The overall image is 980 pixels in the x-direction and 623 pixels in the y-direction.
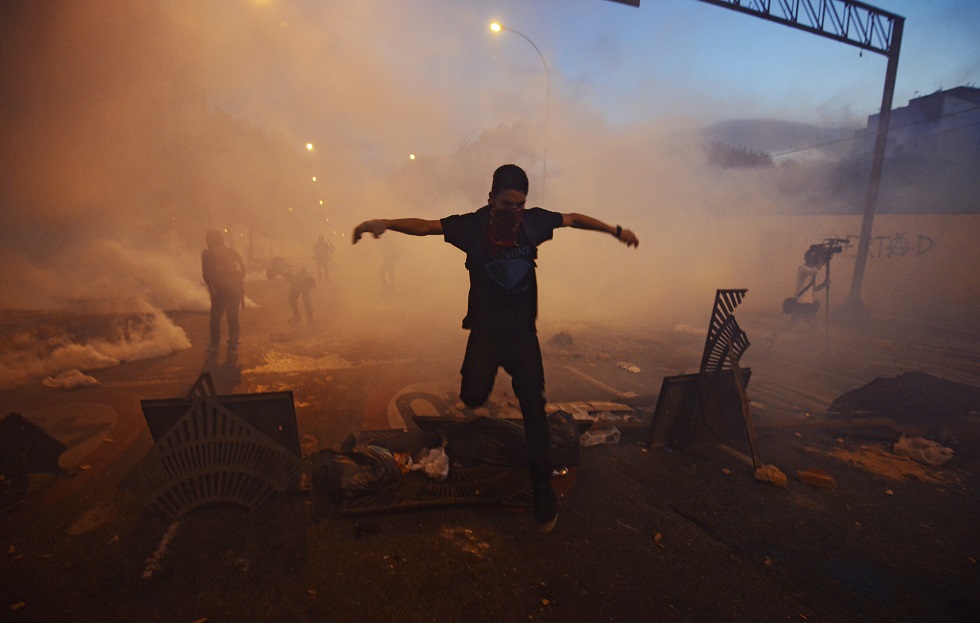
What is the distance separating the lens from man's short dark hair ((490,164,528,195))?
2.47 metres

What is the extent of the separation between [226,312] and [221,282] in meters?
0.51

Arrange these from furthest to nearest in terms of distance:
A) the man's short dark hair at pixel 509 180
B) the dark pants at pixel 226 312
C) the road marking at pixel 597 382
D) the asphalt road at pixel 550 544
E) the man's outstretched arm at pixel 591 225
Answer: the dark pants at pixel 226 312 → the road marking at pixel 597 382 → the man's outstretched arm at pixel 591 225 → the man's short dark hair at pixel 509 180 → the asphalt road at pixel 550 544

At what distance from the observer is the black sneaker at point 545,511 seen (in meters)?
2.55

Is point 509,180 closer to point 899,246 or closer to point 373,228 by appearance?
point 373,228

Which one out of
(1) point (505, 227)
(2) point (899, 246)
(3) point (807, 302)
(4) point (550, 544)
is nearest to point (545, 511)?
(4) point (550, 544)

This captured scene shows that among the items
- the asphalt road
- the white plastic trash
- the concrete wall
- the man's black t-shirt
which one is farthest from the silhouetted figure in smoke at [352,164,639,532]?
the concrete wall

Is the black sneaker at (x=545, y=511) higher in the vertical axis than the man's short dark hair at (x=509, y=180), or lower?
lower

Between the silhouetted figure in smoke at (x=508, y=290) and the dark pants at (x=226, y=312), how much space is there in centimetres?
494

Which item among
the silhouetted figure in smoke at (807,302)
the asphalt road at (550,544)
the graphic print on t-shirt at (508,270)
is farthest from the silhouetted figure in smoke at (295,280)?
the silhouetted figure in smoke at (807,302)

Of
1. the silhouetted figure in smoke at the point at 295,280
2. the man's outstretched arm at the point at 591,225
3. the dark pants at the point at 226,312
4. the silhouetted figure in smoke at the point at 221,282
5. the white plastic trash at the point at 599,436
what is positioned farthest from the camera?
the silhouetted figure in smoke at the point at 295,280

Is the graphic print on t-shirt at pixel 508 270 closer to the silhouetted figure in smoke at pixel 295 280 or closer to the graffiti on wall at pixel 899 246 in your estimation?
the silhouetted figure in smoke at pixel 295 280

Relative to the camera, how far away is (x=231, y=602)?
1.96m

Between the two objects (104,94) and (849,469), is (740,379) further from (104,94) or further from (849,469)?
(104,94)

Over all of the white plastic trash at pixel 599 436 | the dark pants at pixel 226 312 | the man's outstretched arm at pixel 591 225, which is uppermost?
the man's outstretched arm at pixel 591 225
